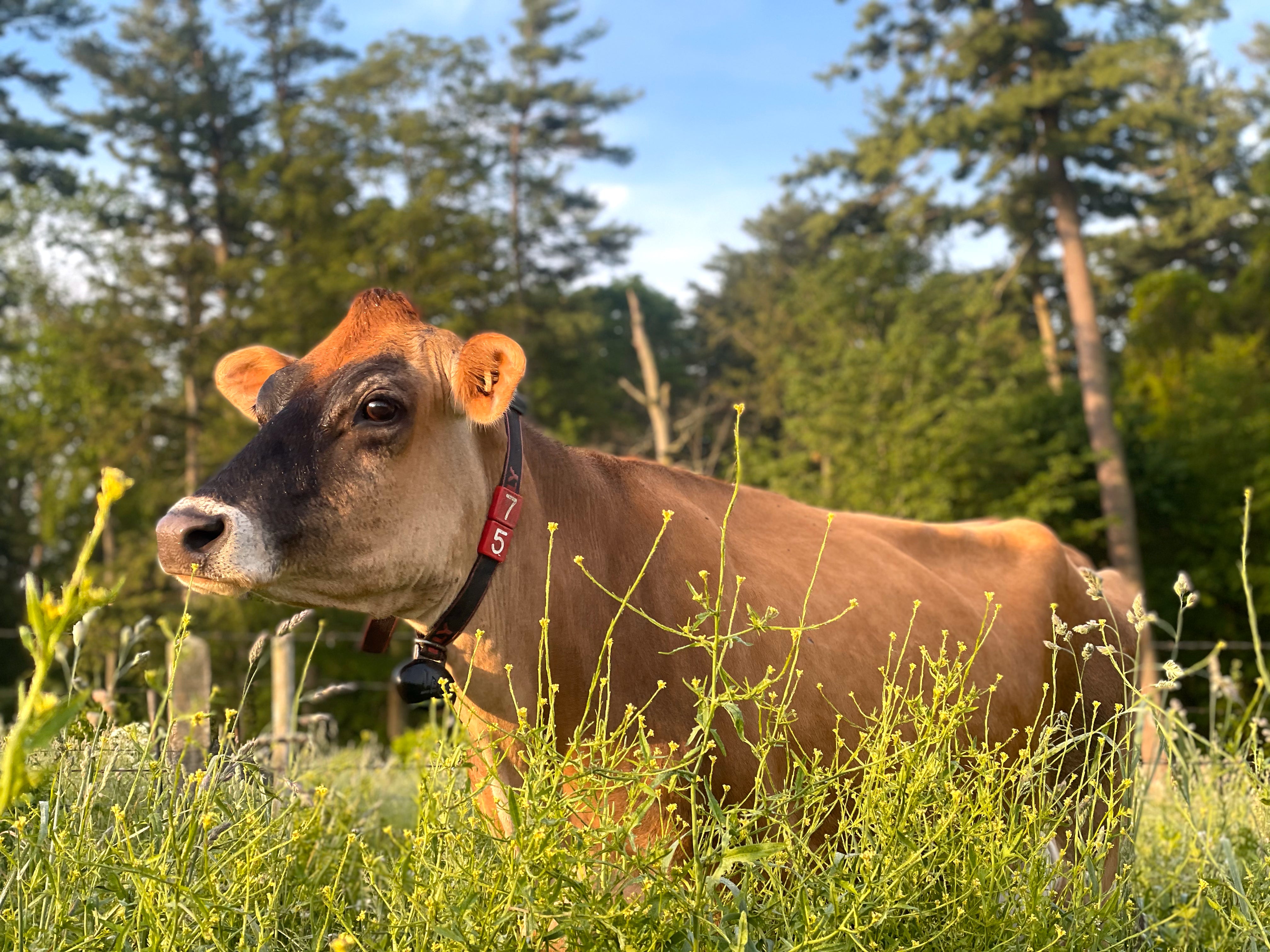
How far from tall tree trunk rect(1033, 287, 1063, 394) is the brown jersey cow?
27093 millimetres

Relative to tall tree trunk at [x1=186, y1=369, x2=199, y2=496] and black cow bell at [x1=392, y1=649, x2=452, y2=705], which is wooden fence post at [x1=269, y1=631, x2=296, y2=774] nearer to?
black cow bell at [x1=392, y1=649, x2=452, y2=705]

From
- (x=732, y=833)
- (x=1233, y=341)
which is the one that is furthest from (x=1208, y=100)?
(x=732, y=833)

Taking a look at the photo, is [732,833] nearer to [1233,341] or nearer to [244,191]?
[244,191]

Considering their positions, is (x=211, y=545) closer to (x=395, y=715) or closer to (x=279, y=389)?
(x=279, y=389)

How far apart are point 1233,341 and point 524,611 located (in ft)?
97.4

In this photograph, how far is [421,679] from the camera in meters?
2.60

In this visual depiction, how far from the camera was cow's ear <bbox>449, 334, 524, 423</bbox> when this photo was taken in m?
2.66

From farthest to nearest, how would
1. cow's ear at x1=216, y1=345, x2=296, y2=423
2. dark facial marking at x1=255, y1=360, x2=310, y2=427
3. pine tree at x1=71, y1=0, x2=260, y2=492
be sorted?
1. pine tree at x1=71, y1=0, x2=260, y2=492
2. cow's ear at x1=216, y1=345, x2=296, y2=423
3. dark facial marking at x1=255, y1=360, x2=310, y2=427

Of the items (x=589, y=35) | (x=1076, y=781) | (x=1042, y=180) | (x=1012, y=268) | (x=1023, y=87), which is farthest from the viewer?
(x=589, y=35)

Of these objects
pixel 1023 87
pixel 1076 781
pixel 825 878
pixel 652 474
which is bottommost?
pixel 1076 781

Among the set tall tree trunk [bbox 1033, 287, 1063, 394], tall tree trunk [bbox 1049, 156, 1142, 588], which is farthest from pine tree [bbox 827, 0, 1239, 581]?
tall tree trunk [bbox 1033, 287, 1063, 394]

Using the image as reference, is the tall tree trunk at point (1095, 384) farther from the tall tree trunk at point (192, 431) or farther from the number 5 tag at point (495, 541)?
the number 5 tag at point (495, 541)

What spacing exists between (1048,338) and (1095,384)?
944 cm

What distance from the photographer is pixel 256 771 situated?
245 centimetres
